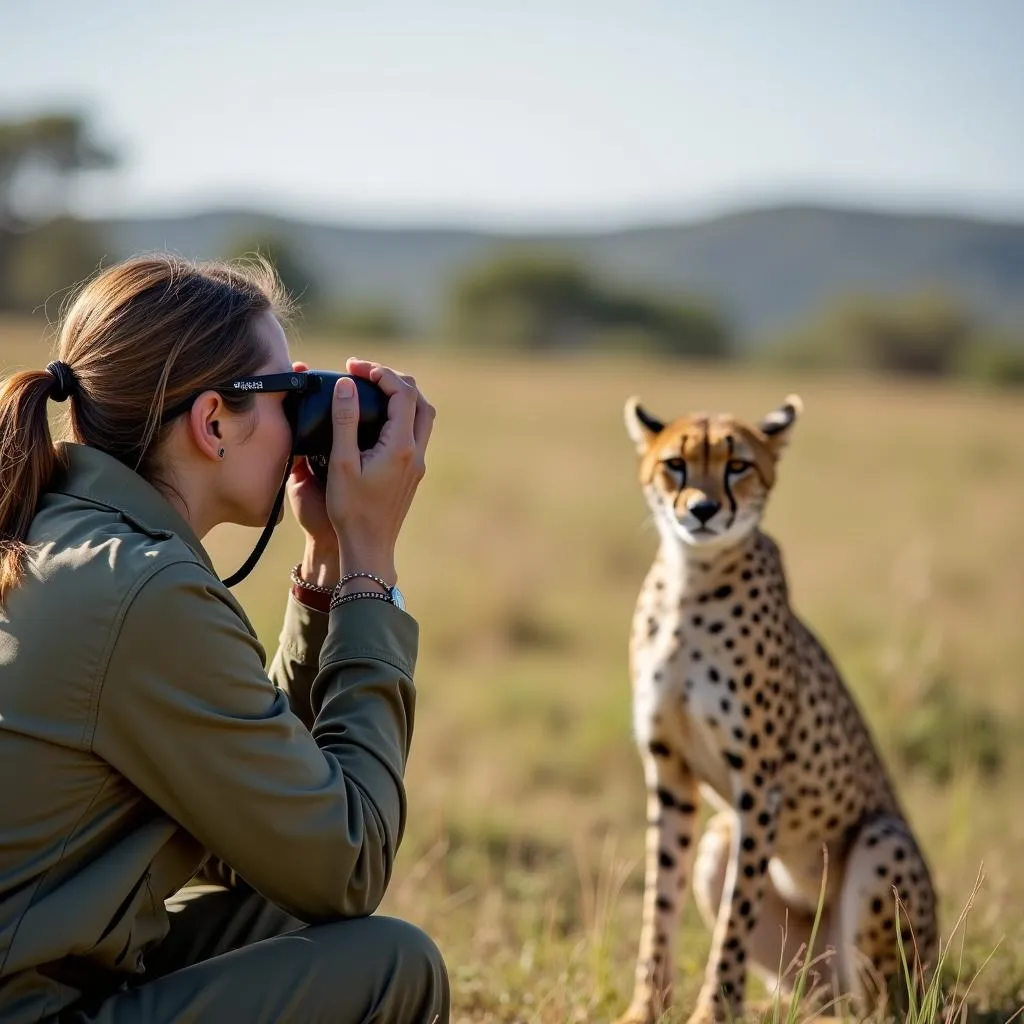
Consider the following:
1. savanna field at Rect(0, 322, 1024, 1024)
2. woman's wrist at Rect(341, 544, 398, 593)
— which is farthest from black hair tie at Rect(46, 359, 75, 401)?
savanna field at Rect(0, 322, 1024, 1024)

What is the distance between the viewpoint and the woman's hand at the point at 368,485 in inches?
71.4

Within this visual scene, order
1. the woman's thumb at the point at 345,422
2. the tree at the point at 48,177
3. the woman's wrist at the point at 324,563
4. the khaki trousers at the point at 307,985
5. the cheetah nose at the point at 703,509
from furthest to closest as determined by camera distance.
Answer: the tree at the point at 48,177 → the cheetah nose at the point at 703,509 → the woman's wrist at the point at 324,563 → the woman's thumb at the point at 345,422 → the khaki trousers at the point at 307,985

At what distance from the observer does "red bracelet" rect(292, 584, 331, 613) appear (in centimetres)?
205

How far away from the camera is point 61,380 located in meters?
1.70

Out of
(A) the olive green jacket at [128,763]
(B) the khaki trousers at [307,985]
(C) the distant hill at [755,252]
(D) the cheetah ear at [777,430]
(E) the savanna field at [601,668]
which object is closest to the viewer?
(A) the olive green jacket at [128,763]

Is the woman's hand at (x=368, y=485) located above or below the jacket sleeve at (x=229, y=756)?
above

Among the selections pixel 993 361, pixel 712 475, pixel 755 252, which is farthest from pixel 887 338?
pixel 712 475

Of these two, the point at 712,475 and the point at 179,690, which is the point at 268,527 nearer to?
the point at 179,690

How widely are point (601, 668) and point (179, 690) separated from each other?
461 cm

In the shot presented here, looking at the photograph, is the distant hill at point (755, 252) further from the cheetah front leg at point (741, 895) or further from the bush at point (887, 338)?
the cheetah front leg at point (741, 895)

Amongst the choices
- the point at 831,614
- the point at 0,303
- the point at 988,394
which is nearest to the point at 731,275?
the point at 0,303

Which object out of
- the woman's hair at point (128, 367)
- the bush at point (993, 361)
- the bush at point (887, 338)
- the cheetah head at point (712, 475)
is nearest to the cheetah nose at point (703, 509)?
the cheetah head at point (712, 475)

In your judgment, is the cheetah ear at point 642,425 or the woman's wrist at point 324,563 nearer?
the woman's wrist at point 324,563

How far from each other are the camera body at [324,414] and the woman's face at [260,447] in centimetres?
2
